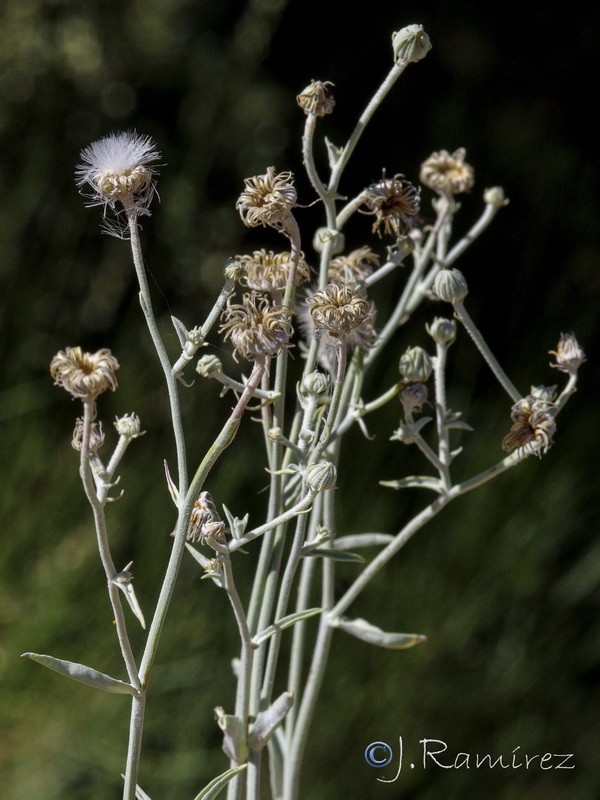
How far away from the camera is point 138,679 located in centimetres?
45

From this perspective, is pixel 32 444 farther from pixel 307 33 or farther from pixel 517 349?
pixel 307 33

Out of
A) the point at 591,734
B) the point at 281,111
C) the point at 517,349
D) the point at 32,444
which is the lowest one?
the point at 591,734

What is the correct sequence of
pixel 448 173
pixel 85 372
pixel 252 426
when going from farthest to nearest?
pixel 252 426, pixel 448 173, pixel 85 372

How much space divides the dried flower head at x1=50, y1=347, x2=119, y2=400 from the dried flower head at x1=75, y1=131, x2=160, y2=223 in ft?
0.34

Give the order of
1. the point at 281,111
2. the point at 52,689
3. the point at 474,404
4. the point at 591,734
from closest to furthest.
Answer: the point at 52,689, the point at 591,734, the point at 474,404, the point at 281,111

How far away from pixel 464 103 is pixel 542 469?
916mm

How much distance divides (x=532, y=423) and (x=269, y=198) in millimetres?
225

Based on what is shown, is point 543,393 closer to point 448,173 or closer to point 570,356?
point 570,356

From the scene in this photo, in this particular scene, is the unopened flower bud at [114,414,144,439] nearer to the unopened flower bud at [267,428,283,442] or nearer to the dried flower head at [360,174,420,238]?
the unopened flower bud at [267,428,283,442]

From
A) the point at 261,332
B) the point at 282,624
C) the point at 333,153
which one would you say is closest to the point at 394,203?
the point at 333,153

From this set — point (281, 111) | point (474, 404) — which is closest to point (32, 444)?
point (474, 404)

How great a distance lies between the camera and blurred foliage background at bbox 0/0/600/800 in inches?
45.6

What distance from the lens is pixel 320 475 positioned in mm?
464

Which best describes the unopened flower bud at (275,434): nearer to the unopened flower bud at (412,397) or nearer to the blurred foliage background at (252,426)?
the unopened flower bud at (412,397)
